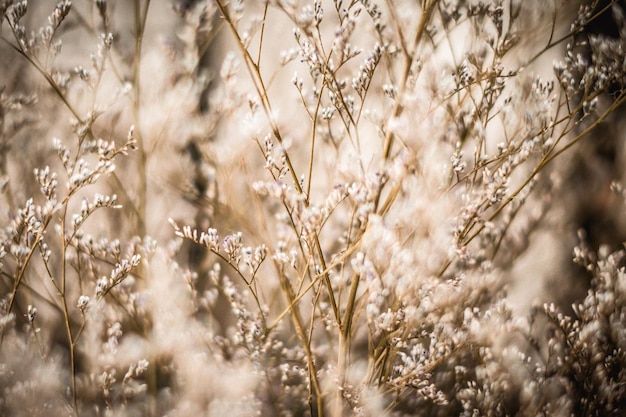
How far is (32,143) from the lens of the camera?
3.89 ft

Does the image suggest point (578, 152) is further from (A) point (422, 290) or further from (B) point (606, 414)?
(A) point (422, 290)

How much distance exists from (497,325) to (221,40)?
1.06 meters

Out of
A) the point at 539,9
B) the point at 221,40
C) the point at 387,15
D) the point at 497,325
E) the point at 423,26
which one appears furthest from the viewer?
the point at 221,40

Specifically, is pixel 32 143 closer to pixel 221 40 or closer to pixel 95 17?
pixel 95 17

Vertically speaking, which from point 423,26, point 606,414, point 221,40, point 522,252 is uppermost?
point 221,40

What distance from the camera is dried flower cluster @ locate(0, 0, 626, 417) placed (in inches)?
27.0

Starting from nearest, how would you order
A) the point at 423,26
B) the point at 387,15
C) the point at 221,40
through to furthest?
the point at 423,26 < the point at 387,15 < the point at 221,40

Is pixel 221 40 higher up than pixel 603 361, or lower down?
higher up

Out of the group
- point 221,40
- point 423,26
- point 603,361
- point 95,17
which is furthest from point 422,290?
point 95,17

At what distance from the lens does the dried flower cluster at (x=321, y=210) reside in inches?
27.0

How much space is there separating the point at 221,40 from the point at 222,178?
427mm

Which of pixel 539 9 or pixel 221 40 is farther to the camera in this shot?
pixel 221 40

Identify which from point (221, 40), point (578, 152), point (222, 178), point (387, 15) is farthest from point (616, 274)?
point (221, 40)

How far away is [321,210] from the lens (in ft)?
2.07
